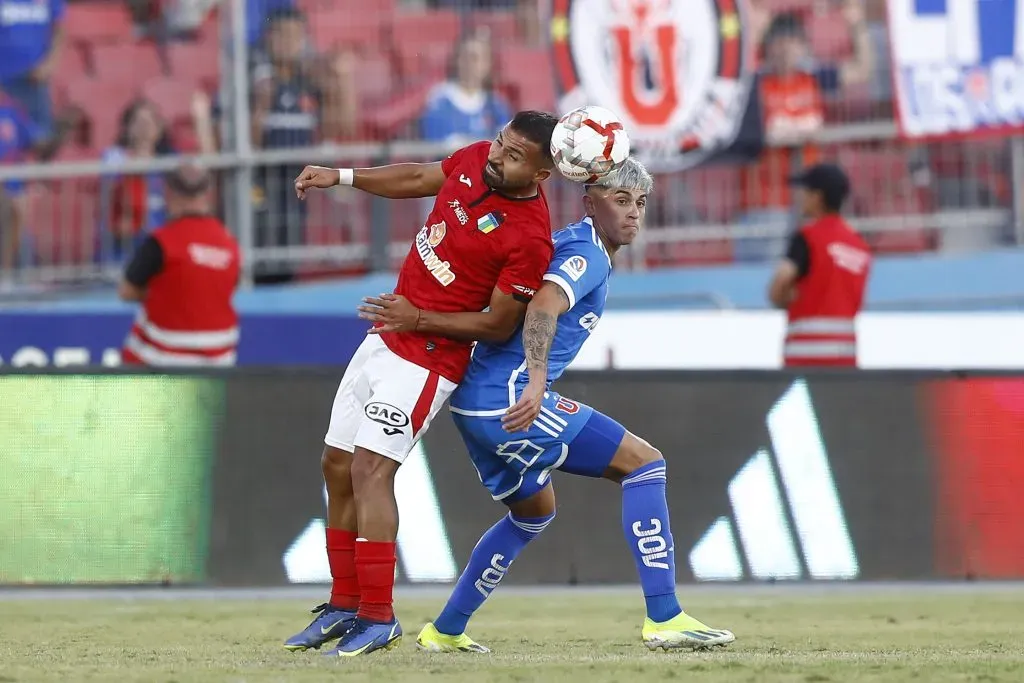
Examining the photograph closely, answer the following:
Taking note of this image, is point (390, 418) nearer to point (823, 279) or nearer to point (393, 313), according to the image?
point (393, 313)

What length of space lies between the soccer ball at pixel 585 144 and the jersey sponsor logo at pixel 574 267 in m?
0.32

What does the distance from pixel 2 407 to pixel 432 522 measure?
8.39 ft

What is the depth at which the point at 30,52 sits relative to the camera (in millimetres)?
15164

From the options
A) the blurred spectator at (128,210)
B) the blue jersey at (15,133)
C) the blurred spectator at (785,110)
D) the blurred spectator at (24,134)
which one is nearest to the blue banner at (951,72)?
the blurred spectator at (785,110)

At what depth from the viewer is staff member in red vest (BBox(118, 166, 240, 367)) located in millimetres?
11992

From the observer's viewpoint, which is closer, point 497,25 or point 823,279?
point 823,279

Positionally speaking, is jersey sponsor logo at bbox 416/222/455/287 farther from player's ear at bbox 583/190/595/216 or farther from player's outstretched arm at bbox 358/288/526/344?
player's ear at bbox 583/190/595/216

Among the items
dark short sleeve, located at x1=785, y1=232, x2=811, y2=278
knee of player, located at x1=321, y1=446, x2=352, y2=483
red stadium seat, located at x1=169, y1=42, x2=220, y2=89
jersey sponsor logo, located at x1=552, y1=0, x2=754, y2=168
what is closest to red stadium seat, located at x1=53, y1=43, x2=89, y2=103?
red stadium seat, located at x1=169, y1=42, x2=220, y2=89

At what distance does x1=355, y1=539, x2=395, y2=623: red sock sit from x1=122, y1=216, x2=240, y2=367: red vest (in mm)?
5295

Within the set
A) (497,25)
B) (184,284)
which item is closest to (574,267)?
(184,284)

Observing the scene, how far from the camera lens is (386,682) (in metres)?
6.26

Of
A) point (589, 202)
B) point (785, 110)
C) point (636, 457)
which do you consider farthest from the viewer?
point (785, 110)

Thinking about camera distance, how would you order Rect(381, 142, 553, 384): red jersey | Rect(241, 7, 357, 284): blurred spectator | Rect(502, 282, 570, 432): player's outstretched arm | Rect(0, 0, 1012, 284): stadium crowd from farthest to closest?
1. Rect(0, 0, 1012, 284): stadium crowd
2. Rect(241, 7, 357, 284): blurred spectator
3. Rect(381, 142, 553, 384): red jersey
4. Rect(502, 282, 570, 432): player's outstretched arm

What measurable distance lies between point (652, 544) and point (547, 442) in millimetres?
582
